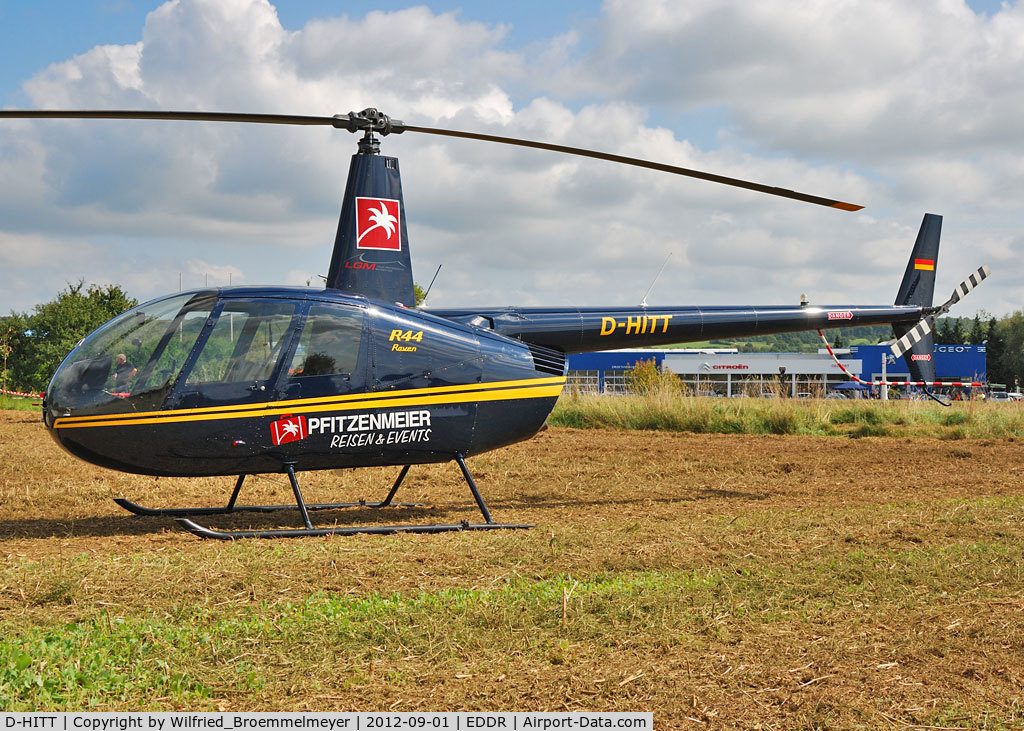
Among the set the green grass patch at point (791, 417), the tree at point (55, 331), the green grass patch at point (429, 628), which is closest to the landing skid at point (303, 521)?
the green grass patch at point (429, 628)

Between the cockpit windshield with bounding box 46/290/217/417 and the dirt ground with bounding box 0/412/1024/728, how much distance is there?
50.9 inches

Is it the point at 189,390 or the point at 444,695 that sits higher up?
the point at 189,390

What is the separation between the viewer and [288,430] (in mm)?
8367

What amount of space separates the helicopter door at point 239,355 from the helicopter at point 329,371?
1 cm

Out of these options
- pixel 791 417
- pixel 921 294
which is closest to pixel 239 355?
pixel 921 294

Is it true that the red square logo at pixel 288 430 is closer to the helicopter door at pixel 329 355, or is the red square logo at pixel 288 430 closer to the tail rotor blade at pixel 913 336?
the helicopter door at pixel 329 355

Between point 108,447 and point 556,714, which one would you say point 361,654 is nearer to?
point 556,714

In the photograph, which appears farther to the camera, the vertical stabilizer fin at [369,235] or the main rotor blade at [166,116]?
the vertical stabilizer fin at [369,235]

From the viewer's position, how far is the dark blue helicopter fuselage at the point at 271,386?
26.0 ft

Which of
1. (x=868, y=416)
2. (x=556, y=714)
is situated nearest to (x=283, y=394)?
(x=556, y=714)

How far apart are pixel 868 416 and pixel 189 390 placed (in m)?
17.3

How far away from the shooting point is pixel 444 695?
424 centimetres

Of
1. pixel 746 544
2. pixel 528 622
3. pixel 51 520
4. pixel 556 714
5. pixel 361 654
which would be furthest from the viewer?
pixel 51 520

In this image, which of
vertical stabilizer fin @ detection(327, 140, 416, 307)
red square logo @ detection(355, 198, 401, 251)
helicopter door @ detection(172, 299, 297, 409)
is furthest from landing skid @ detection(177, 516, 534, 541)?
red square logo @ detection(355, 198, 401, 251)
